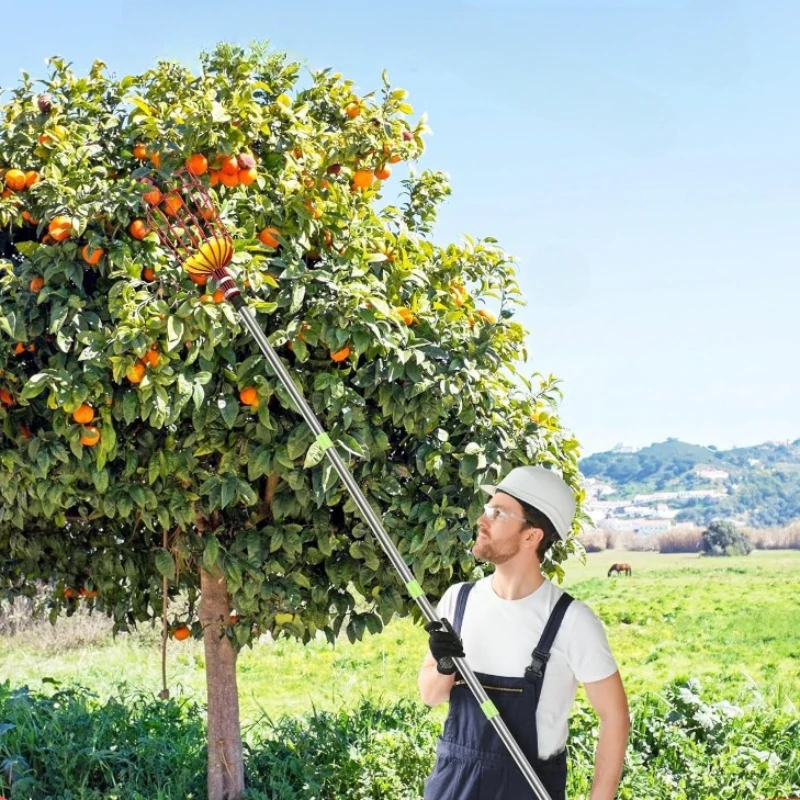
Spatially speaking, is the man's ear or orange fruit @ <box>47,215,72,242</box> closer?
the man's ear

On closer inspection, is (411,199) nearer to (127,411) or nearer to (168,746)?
(127,411)

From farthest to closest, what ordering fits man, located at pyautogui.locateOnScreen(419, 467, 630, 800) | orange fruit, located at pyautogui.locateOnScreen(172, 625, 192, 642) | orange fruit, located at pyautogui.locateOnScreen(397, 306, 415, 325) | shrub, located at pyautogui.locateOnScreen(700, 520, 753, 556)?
shrub, located at pyautogui.locateOnScreen(700, 520, 753, 556), orange fruit, located at pyautogui.locateOnScreen(172, 625, 192, 642), orange fruit, located at pyautogui.locateOnScreen(397, 306, 415, 325), man, located at pyautogui.locateOnScreen(419, 467, 630, 800)

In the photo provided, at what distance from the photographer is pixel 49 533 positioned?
3730 millimetres

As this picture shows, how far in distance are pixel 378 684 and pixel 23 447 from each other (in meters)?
4.08

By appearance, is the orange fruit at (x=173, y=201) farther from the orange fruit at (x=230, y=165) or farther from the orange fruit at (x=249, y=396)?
the orange fruit at (x=249, y=396)

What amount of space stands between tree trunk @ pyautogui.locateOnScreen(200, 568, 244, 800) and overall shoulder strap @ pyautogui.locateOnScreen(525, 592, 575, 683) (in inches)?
70.8

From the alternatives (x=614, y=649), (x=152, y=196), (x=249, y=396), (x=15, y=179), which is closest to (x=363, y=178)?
(x=152, y=196)

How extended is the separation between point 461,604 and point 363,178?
1.63 m

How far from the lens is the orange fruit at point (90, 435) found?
112 inches

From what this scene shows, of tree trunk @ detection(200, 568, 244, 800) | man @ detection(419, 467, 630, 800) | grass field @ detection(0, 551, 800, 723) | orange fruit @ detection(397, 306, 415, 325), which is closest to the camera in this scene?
man @ detection(419, 467, 630, 800)

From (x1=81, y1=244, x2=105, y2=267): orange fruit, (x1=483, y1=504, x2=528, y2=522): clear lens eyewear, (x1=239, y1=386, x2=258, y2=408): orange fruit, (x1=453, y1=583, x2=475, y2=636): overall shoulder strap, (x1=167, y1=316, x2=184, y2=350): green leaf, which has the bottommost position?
(x1=453, y1=583, x2=475, y2=636): overall shoulder strap

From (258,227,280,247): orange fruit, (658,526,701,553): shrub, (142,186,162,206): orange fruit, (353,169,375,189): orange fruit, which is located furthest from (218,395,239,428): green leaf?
(658,526,701,553): shrub

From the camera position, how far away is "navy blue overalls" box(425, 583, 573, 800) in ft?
6.30

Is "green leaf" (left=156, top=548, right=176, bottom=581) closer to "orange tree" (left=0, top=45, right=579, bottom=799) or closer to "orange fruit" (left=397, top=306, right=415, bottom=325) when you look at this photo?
"orange tree" (left=0, top=45, right=579, bottom=799)
